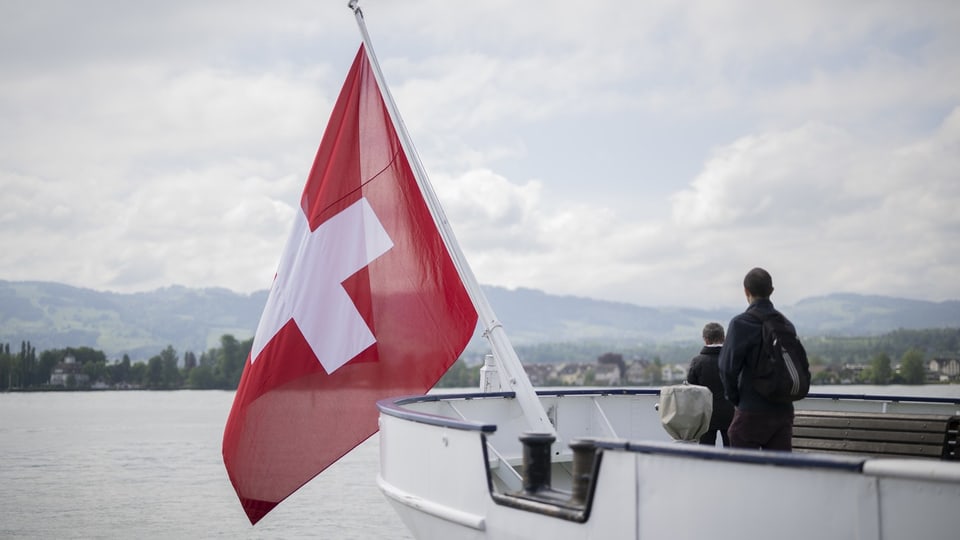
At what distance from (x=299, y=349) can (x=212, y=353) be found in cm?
17877

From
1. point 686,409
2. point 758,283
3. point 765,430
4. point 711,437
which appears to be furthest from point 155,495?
point 758,283

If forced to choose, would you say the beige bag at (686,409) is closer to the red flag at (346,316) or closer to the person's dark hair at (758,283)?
the person's dark hair at (758,283)

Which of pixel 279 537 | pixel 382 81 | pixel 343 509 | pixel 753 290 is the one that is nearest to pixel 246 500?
pixel 382 81

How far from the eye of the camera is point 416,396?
9.44 metres

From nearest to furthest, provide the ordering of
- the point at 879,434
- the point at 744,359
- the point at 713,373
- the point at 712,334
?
the point at 744,359, the point at 879,434, the point at 713,373, the point at 712,334

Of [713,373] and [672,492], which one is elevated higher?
[713,373]

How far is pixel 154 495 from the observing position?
30.5m

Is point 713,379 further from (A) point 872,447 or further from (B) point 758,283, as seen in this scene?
(B) point 758,283

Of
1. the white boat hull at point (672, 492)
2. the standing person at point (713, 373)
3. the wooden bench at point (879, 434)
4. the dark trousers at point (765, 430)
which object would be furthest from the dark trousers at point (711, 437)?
the dark trousers at point (765, 430)

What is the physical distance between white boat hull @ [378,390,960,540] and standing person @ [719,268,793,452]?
1.07m

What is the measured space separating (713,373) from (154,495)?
84.6ft

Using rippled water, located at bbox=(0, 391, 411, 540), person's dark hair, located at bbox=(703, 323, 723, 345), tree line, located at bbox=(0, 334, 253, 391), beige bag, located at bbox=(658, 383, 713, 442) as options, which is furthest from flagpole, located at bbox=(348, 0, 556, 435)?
tree line, located at bbox=(0, 334, 253, 391)

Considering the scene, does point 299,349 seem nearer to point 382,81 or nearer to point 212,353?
point 382,81

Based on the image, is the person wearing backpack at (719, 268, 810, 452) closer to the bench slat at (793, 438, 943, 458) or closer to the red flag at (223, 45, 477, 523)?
the bench slat at (793, 438, 943, 458)
